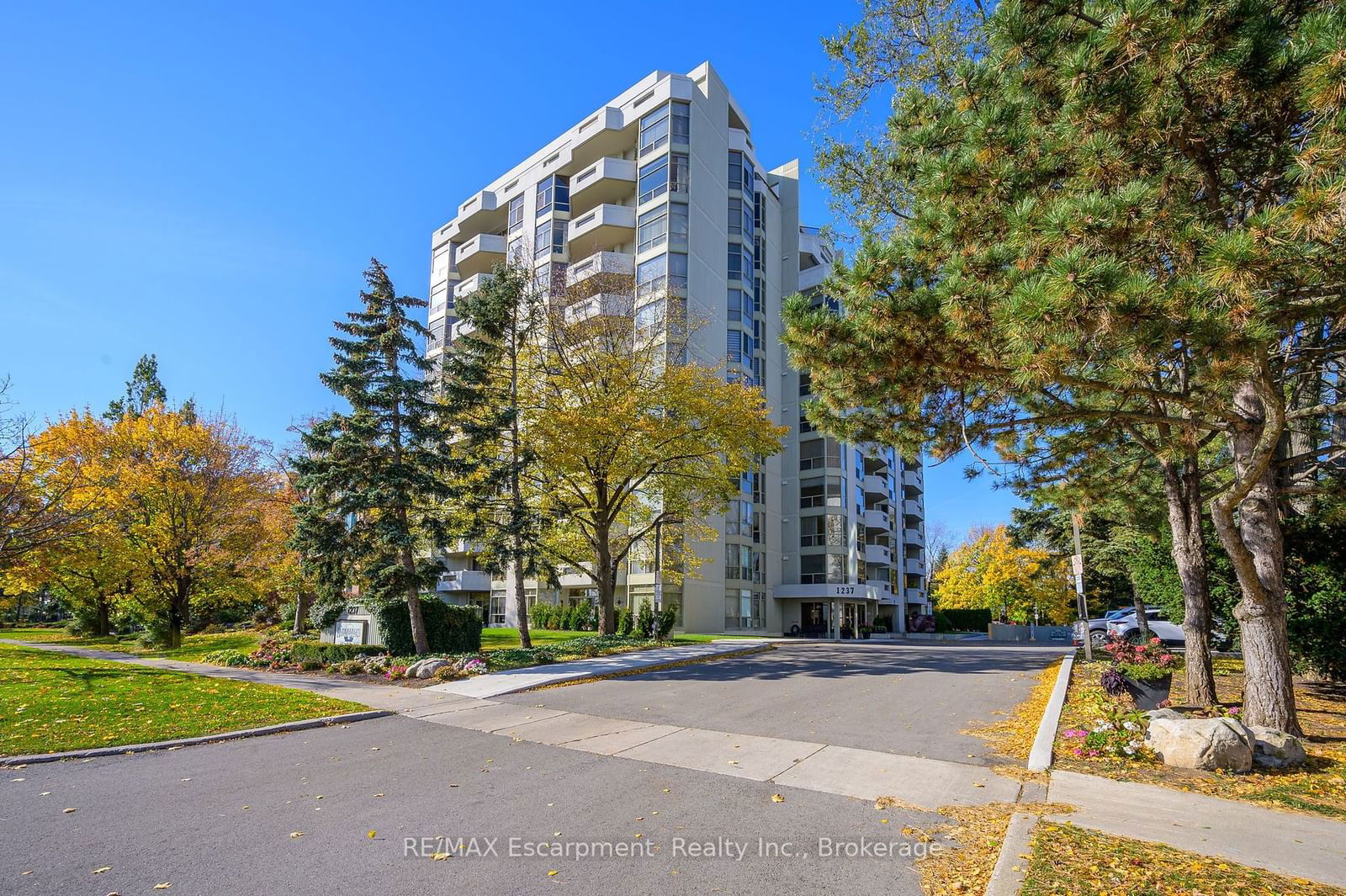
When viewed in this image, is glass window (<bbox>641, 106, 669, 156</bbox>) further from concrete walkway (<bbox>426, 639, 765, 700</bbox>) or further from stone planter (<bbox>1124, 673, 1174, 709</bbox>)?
stone planter (<bbox>1124, 673, 1174, 709</bbox>)

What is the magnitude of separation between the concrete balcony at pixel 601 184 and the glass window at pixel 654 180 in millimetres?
1040

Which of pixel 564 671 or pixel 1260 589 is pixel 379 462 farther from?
pixel 1260 589

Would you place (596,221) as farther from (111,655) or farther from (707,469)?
(111,655)

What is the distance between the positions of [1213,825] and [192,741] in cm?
1118

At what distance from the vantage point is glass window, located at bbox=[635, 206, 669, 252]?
38.5m

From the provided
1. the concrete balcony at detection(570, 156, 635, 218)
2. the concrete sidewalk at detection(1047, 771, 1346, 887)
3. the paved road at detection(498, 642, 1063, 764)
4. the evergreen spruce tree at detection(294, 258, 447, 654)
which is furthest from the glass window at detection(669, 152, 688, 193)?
the concrete sidewalk at detection(1047, 771, 1346, 887)

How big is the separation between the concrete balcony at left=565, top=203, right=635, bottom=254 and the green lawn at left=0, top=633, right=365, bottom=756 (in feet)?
97.6

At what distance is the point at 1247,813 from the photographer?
5.82 m

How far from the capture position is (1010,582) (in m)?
43.0

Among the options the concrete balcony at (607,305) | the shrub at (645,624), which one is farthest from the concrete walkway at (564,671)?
the concrete balcony at (607,305)

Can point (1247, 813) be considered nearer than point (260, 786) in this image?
Yes

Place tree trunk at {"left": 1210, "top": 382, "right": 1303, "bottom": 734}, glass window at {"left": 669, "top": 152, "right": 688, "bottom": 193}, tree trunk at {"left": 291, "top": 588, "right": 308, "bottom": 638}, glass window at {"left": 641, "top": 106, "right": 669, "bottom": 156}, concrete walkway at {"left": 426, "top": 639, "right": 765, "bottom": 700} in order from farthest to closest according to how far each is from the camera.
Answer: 1. glass window at {"left": 641, "top": 106, "right": 669, "bottom": 156}
2. glass window at {"left": 669, "top": 152, "right": 688, "bottom": 193}
3. tree trunk at {"left": 291, "top": 588, "right": 308, "bottom": 638}
4. concrete walkway at {"left": 426, "top": 639, "right": 765, "bottom": 700}
5. tree trunk at {"left": 1210, "top": 382, "right": 1303, "bottom": 734}

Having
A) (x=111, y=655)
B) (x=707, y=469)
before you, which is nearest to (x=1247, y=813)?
(x=707, y=469)

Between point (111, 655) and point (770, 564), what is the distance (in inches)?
1280
